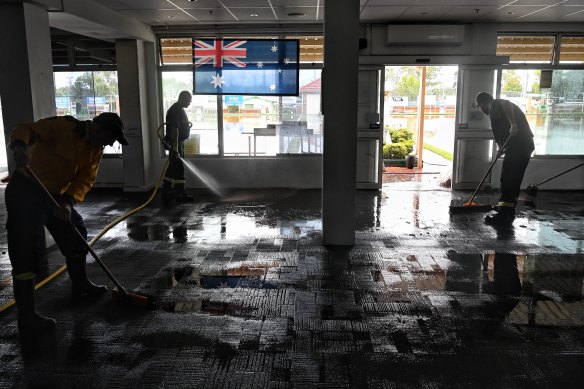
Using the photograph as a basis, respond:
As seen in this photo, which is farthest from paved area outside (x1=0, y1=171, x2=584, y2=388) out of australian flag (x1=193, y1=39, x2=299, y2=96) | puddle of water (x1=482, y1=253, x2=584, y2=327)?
australian flag (x1=193, y1=39, x2=299, y2=96)

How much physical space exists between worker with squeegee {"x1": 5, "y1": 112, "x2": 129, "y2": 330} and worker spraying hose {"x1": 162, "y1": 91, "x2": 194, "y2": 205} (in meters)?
3.85

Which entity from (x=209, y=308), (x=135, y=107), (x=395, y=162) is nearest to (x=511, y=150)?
(x=209, y=308)

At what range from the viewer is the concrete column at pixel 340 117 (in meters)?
4.89

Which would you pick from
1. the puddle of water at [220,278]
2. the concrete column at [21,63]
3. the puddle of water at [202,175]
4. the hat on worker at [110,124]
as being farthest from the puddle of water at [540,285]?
the puddle of water at [202,175]

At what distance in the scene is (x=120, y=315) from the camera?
11.6ft

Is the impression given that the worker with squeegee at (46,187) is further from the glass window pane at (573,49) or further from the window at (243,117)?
the glass window pane at (573,49)

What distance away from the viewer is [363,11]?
7.27m

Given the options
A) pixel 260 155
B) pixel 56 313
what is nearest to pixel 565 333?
pixel 56 313

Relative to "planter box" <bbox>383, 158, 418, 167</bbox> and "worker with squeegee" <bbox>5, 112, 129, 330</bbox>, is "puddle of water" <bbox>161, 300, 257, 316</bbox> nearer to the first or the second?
"worker with squeegee" <bbox>5, 112, 129, 330</bbox>

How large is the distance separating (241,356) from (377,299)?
1.31 m

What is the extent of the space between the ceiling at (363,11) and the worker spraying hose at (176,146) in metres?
1.32

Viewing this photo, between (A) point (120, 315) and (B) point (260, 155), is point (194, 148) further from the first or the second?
(A) point (120, 315)

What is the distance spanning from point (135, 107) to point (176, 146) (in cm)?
140

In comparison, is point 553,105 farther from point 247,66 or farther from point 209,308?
point 209,308
